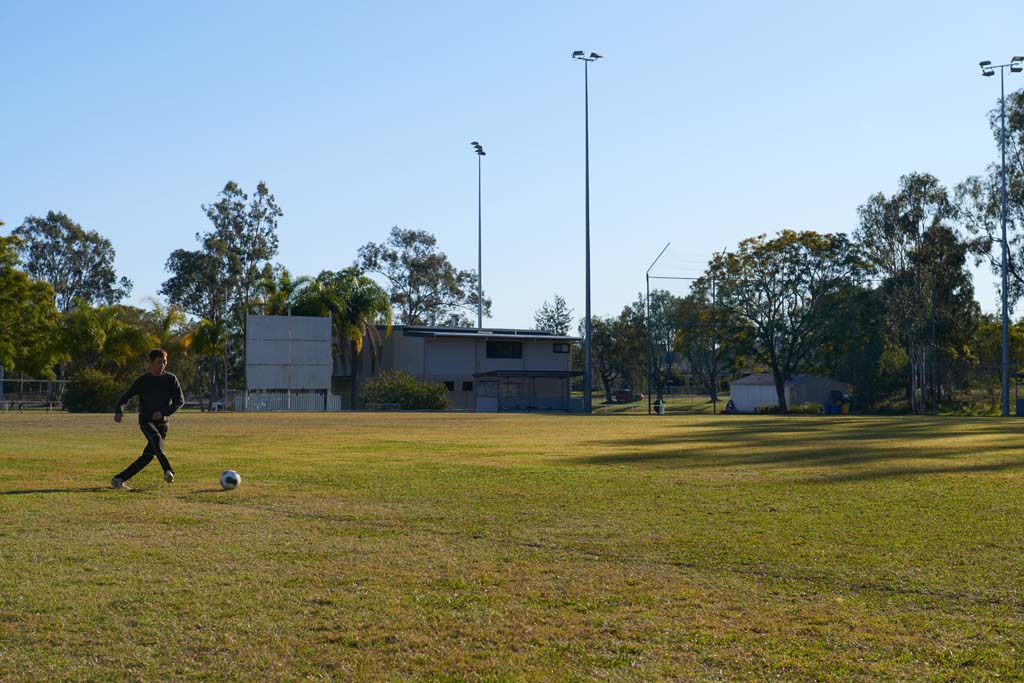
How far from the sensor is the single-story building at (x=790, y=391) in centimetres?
7531

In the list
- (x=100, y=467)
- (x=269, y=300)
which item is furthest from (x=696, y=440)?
(x=269, y=300)

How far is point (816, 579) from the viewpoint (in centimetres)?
764

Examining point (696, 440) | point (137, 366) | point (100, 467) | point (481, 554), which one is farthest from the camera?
point (137, 366)

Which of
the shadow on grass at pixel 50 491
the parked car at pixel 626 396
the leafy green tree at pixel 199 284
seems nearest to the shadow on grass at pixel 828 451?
the shadow on grass at pixel 50 491

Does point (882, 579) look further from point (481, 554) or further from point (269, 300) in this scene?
point (269, 300)

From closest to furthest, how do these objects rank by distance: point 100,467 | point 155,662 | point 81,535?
point 155,662 < point 81,535 < point 100,467

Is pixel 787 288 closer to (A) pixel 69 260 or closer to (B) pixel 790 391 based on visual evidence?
(B) pixel 790 391

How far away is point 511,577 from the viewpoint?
777 cm

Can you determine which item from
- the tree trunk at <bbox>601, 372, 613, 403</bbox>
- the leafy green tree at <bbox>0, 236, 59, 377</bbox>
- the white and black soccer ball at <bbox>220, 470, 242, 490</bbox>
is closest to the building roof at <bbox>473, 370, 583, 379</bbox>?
the tree trunk at <bbox>601, 372, 613, 403</bbox>

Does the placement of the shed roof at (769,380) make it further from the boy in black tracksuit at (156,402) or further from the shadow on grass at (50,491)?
the shadow on grass at (50,491)

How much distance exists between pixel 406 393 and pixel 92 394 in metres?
18.8

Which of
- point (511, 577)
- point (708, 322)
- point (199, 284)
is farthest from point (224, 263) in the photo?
point (511, 577)

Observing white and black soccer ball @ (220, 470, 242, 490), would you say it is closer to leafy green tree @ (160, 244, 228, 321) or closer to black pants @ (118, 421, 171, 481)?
black pants @ (118, 421, 171, 481)

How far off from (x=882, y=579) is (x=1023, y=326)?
6818 centimetres
